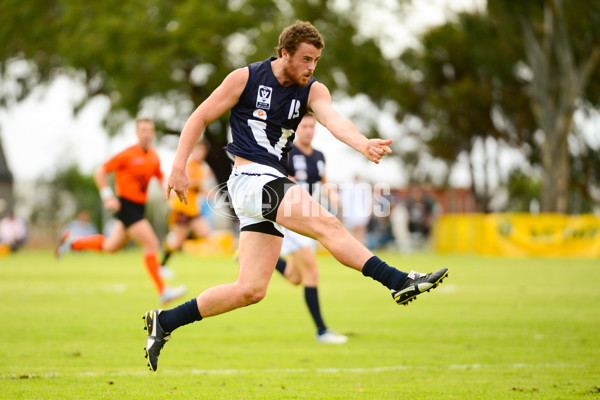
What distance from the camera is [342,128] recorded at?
5.61m

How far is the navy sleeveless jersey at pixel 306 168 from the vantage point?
380 inches

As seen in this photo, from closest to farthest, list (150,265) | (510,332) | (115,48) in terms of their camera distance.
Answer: (510,332) → (150,265) → (115,48)

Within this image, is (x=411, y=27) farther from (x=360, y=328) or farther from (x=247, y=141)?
(x=247, y=141)

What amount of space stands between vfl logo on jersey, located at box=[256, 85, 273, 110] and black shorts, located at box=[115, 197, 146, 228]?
6.60 m

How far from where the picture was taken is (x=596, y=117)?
37.7 metres

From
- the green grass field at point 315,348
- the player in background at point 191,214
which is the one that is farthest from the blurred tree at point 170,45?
the green grass field at point 315,348

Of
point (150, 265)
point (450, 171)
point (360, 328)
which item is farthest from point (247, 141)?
point (450, 171)

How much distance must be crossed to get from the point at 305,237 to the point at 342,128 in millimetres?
3782

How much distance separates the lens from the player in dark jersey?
18.0ft

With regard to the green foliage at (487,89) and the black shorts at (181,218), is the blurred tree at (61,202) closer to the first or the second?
the green foliage at (487,89)

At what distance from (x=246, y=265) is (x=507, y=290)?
9736mm

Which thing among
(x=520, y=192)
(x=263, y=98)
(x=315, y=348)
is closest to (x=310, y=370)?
(x=315, y=348)

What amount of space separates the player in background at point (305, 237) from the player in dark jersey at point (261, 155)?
9.76 ft

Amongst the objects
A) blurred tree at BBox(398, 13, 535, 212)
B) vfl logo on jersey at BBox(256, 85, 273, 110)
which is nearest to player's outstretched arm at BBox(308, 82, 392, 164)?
vfl logo on jersey at BBox(256, 85, 273, 110)
